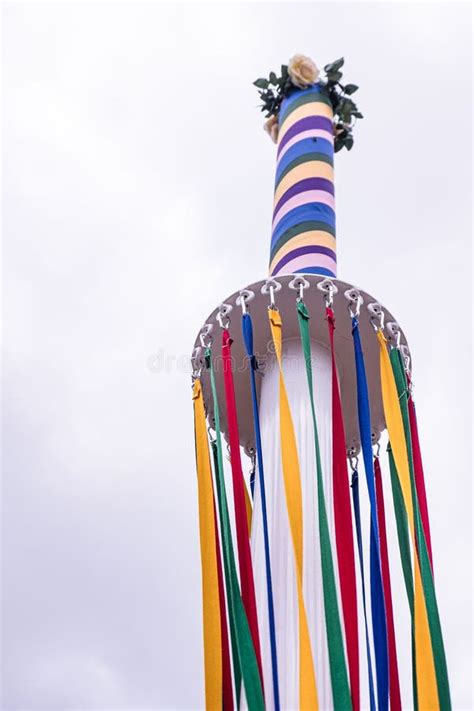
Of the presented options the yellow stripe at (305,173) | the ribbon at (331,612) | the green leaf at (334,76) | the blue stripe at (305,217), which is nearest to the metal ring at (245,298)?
the ribbon at (331,612)

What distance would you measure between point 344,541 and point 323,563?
441mm

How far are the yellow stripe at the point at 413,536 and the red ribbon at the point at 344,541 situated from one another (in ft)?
1.46

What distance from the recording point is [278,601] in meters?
7.36

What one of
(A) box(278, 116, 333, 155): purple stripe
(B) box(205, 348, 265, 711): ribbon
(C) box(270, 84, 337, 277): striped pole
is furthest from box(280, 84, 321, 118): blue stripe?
(B) box(205, 348, 265, 711): ribbon

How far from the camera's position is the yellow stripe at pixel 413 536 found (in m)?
6.66

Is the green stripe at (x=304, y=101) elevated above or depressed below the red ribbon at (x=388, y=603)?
above

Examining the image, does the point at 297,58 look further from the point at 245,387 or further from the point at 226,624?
the point at 226,624

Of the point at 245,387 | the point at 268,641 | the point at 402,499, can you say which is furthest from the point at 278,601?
the point at 245,387

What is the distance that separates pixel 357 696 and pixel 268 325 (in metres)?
3.64

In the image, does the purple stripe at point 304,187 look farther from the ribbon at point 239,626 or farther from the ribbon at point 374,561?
the ribbon at point 239,626

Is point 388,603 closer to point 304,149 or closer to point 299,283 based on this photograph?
point 299,283

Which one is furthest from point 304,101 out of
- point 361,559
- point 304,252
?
point 361,559

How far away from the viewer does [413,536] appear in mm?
7406

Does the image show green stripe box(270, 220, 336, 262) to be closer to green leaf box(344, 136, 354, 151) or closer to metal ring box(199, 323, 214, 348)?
metal ring box(199, 323, 214, 348)
